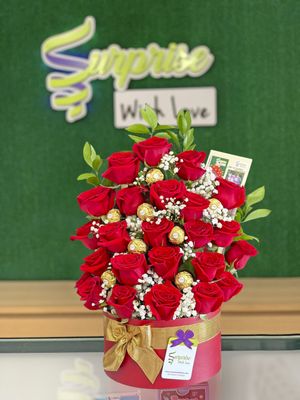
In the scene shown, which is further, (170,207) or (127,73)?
(127,73)

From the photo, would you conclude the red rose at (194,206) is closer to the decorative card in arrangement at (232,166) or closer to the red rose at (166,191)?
the red rose at (166,191)

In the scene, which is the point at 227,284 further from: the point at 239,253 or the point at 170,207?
the point at 170,207

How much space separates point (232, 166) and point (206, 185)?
12 centimetres

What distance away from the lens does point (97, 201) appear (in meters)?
1.20

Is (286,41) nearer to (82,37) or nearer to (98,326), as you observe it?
(82,37)

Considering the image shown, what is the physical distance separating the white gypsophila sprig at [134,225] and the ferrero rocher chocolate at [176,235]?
0.08 meters

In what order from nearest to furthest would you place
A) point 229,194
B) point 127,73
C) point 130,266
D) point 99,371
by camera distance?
point 130,266, point 229,194, point 99,371, point 127,73

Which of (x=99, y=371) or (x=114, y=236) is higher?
(x=114, y=236)

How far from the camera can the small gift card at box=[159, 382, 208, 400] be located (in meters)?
1.29

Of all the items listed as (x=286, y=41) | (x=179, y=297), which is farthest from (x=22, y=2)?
(x=179, y=297)

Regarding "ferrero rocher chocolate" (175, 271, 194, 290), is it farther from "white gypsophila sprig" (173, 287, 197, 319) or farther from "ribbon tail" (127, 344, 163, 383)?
"ribbon tail" (127, 344, 163, 383)

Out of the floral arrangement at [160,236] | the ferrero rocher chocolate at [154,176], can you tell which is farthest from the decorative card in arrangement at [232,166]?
the ferrero rocher chocolate at [154,176]

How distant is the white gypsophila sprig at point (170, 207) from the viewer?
1157 mm

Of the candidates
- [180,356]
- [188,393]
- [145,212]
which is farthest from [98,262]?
[188,393]
